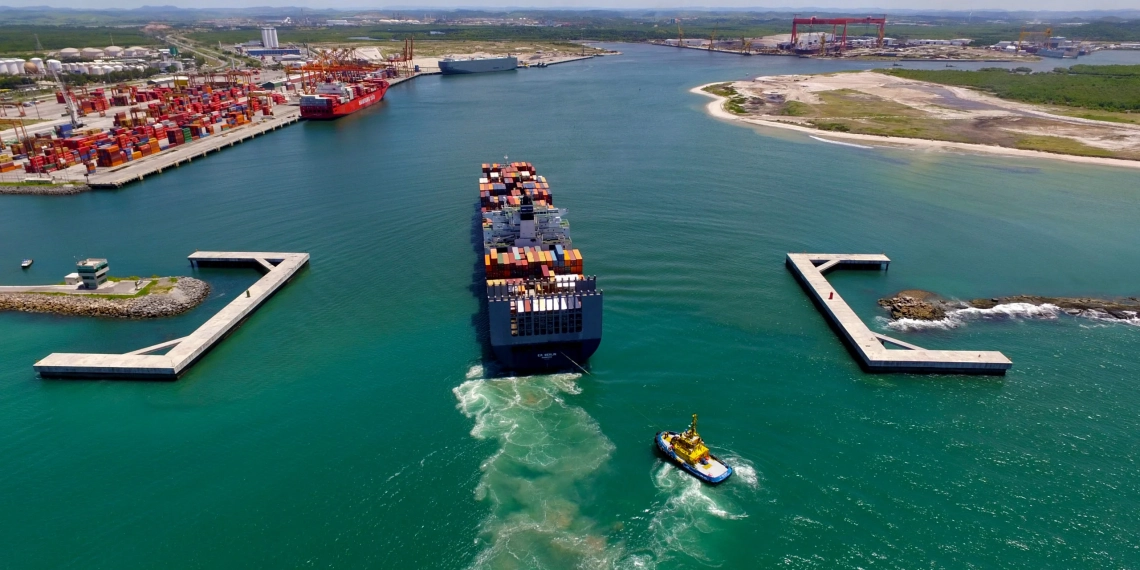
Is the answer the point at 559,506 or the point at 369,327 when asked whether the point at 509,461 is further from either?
the point at 369,327

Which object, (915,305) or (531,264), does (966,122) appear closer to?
(915,305)

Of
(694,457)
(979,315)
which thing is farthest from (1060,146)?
(694,457)

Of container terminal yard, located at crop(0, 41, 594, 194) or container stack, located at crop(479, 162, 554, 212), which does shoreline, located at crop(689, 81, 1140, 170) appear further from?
container terminal yard, located at crop(0, 41, 594, 194)

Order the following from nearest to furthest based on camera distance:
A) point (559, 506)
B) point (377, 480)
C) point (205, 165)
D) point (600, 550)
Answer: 1. point (600, 550)
2. point (559, 506)
3. point (377, 480)
4. point (205, 165)

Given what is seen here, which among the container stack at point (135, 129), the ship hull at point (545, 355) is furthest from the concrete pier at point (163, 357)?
the container stack at point (135, 129)

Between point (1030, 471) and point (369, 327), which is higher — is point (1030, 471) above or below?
below

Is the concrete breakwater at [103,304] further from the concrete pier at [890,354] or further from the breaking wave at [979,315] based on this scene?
the breaking wave at [979,315]

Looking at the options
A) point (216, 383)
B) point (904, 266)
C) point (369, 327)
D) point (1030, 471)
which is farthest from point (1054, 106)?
point (216, 383)
